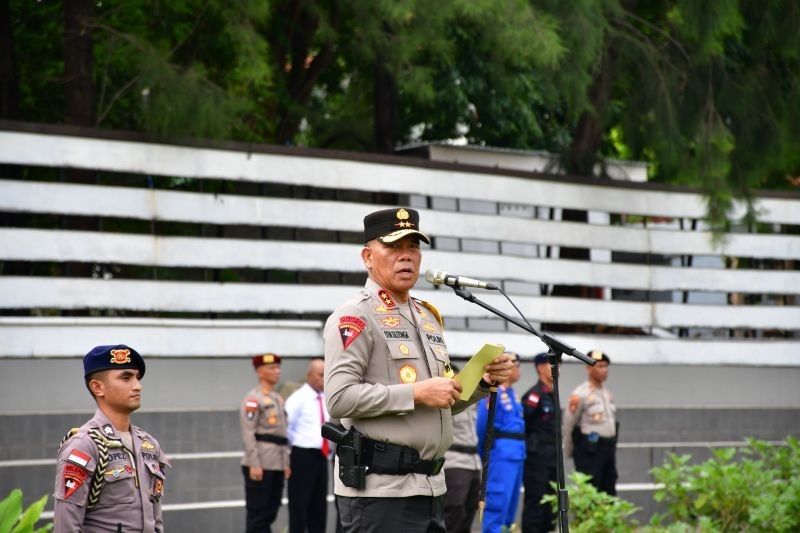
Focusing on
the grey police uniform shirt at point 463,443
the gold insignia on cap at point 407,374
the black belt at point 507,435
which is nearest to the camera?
the gold insignia on cap at point 407,374

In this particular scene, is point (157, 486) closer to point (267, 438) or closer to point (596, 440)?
point (267, 438)

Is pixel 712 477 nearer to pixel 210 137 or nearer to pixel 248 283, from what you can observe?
pixel 248 283

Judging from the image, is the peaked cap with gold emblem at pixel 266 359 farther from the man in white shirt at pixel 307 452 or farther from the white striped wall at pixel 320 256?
the white striped wall at pixel 320 256

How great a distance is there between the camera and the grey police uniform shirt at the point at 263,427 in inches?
446

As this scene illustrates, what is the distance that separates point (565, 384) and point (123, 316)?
509 centimetres

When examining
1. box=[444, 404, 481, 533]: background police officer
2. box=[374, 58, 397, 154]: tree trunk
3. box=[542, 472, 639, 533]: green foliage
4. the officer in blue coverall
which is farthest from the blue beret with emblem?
box=[374, 58, 397, 154]: tree trunk

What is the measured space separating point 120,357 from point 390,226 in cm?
145

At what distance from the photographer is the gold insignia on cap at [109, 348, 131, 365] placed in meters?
5.91

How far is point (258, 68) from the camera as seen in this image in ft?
38.1

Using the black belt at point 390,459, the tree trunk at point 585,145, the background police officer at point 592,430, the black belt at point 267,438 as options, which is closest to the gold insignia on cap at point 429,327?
the black belt at point 390,459

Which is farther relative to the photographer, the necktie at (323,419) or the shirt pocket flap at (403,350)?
the necktie at (323,419)

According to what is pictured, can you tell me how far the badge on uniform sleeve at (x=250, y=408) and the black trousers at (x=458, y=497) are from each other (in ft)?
6.40

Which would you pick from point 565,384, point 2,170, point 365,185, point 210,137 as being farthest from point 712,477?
point 2,170

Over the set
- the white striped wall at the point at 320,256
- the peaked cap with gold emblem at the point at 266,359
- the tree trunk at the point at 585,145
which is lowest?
the peaked cap with gold emblem at the point at 266,359
